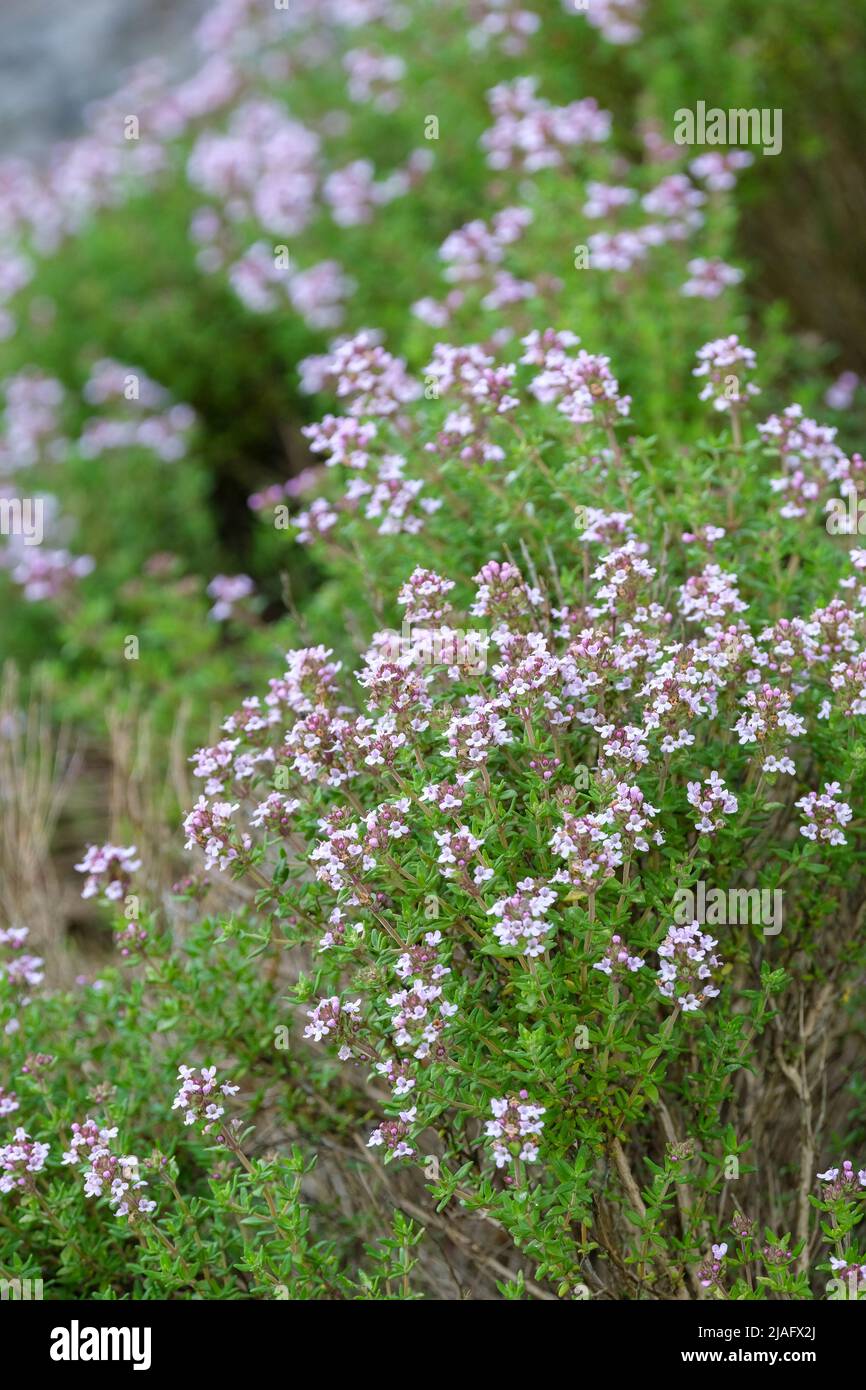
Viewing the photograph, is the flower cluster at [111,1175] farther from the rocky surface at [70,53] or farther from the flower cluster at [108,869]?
the rocky surface at [70,53]

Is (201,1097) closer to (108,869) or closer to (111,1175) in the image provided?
(111,1175)

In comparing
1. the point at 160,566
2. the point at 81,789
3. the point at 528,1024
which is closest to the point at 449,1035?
the point at 528,1024

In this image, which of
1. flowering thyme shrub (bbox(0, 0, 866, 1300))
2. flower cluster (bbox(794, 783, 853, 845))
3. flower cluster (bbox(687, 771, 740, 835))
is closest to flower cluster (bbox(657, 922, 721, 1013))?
flowering thyme shrub (bbox(0, 0, 866, 1300))

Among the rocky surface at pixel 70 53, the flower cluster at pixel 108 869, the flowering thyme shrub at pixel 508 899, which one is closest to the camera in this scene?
the flowering thyme shrub at pixel 508 899

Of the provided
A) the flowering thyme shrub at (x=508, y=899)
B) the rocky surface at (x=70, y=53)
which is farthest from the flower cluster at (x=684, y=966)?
the rocky surface at (x=70, y=53)

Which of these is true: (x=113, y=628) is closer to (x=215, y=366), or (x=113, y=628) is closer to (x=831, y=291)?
(x=215, y=366)

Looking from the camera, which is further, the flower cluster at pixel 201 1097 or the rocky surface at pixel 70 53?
the rocky surface at pixel 70 53

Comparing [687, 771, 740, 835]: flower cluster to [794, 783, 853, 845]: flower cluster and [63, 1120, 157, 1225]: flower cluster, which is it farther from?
[63, 1120, 157, 1225]: flower cluster

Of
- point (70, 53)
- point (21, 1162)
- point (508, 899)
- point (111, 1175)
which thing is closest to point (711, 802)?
point (508, 899)
